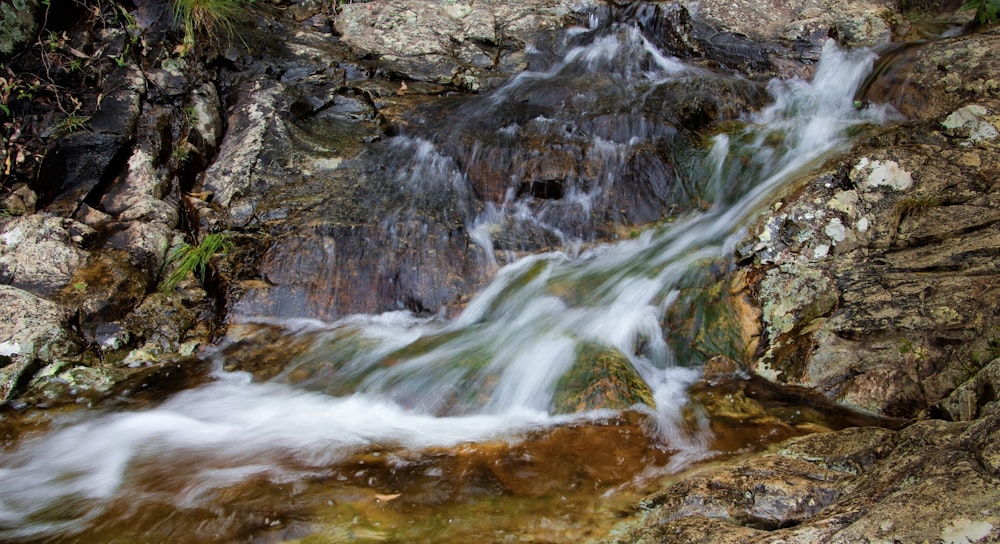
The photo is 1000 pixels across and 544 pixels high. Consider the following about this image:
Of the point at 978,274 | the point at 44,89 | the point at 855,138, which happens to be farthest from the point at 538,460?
the point at 44,89

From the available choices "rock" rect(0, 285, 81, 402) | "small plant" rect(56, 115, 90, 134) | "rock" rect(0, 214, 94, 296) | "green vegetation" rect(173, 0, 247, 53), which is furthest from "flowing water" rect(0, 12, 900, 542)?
"green vegetation" rect(173, 0, 247, 53)

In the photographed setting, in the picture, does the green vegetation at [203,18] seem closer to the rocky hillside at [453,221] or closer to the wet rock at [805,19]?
the rocky hillside at [453,221]

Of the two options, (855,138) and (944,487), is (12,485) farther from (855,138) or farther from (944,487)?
(855,138)

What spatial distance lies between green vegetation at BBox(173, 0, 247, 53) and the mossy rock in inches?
237

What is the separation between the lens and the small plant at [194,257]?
16.3 ft

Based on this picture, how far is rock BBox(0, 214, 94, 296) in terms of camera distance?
4531mm

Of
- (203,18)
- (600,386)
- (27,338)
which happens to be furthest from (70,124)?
(600,386)

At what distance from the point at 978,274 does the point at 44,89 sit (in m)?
7.88

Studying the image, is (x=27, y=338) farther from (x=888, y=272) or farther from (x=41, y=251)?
(x=888, y=272)

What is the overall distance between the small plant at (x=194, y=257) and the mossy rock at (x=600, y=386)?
3.45m

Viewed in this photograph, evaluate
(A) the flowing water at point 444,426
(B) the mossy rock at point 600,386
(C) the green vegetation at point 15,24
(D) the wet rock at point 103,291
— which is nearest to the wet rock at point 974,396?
(A) the flowing water at point 444,426

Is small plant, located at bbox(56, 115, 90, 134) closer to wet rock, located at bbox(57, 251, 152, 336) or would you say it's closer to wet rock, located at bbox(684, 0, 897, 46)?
wet rock, located at bbox(57, 251, 152, 336)

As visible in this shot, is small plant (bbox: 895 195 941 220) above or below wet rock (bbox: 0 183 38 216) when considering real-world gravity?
below

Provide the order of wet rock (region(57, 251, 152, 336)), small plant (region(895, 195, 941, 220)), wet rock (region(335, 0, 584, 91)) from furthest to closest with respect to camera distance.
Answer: wet rock (region(335, 0, 584, 91))
wet rock (region(57, 251, 152, 336))
small plant (region(895, 195, 941, 220))
